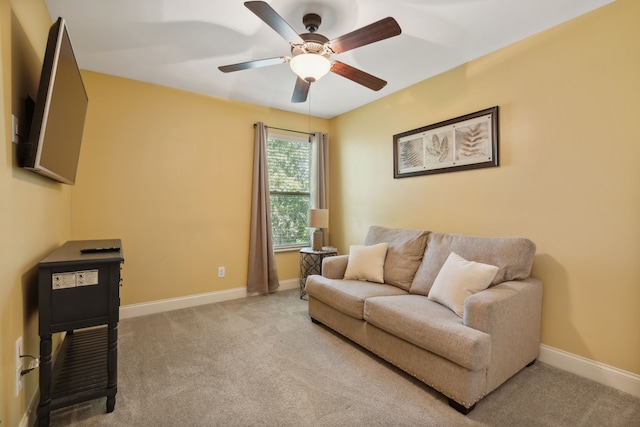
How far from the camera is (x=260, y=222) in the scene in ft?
12.6

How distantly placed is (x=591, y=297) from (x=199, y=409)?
105 inches

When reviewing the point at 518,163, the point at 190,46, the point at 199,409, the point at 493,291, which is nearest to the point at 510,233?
the point at 518,163

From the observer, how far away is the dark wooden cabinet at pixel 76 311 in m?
1.51

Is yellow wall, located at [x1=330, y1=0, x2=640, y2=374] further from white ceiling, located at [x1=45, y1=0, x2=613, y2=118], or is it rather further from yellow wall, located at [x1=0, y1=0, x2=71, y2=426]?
yellow wall, located at [x1=0, y1=0, x2=71, y2=426]

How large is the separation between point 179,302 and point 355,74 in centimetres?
302

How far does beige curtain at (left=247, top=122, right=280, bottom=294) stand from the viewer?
3.84 m

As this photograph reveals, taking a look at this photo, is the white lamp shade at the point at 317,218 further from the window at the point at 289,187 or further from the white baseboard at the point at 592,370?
the white baseboard at the point at 592,370

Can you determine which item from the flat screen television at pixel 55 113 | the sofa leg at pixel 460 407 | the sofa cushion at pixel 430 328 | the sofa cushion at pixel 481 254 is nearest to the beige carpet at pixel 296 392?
the sofa leg at pixel 460 407

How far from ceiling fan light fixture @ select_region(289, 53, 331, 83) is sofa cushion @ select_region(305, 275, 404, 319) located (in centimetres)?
171

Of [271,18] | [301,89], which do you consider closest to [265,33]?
[301,89]

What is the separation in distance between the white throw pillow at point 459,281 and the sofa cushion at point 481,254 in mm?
152

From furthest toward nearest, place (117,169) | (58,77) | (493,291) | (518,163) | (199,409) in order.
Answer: (117,169), (518,163), (493,291), (199,409), (58,77)

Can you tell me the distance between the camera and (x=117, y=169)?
3.11 meters

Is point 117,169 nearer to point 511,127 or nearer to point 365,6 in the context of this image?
point 365,6
